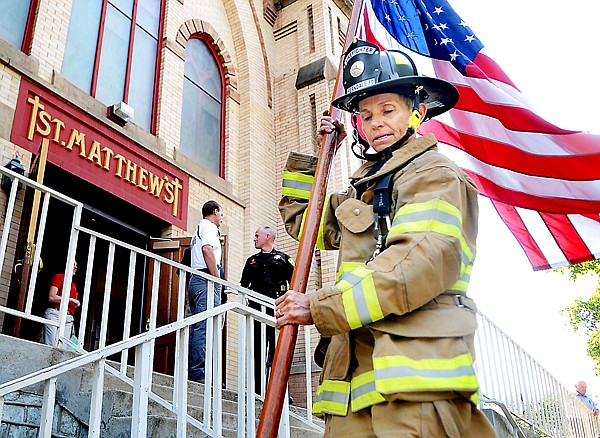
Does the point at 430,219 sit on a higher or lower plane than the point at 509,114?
lower

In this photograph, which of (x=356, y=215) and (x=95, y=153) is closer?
(x=356, y=215)

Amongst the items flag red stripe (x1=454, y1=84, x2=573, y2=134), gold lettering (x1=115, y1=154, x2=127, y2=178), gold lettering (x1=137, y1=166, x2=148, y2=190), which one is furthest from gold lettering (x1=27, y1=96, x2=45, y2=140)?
flag red stripe (x1=454, y1=84, x2=573, y2=134)

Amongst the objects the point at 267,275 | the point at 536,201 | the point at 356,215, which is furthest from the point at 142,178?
the point at 356,215

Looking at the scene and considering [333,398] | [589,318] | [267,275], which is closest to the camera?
[333,398]

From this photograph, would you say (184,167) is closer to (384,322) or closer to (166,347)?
(166,347)

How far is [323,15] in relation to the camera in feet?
39.7

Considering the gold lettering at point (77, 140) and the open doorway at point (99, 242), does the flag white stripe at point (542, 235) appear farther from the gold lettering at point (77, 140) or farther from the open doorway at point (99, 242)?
the gold lettering at point (77, 140)

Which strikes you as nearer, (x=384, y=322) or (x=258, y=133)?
(x=384, y=322)

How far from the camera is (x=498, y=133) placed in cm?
448

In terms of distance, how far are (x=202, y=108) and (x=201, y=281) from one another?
4.85m

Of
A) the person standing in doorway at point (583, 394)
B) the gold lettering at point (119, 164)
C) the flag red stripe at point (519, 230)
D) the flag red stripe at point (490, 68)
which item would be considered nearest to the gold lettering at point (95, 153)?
the gold lettering at point (119, 164)

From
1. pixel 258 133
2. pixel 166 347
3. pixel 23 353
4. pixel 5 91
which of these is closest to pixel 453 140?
pixel 23 353

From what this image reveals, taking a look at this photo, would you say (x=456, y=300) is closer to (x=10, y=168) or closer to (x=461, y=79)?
(x=461, y=79)

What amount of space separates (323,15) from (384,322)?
37.4ft
